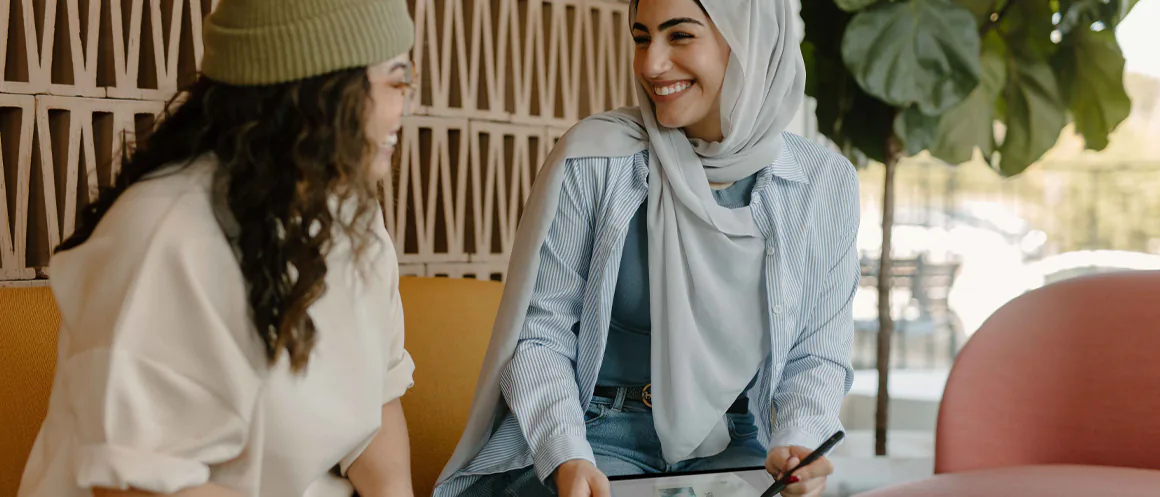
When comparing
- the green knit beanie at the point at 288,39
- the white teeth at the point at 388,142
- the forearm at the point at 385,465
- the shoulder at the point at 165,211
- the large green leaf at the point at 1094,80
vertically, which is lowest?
the forearm at the point at 385,465

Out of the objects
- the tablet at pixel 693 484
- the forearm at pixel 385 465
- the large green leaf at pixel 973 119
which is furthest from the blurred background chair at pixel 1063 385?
the large green leaf at pixel 973 119

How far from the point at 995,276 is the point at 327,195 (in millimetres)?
4708

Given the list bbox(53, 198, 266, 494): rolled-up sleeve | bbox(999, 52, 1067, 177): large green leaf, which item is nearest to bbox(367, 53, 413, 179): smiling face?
bbox(53, 198, 266, 494): rolled-up sleeve

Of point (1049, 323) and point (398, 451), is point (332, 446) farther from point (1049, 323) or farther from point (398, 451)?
point (1049, 323)

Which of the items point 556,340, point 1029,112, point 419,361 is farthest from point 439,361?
point 1029,112

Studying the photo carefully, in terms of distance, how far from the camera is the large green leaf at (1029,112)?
3375 millimetres

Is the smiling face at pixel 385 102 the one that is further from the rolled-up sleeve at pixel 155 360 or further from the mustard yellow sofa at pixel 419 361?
the mustard yellow sofa at pixel 419 361

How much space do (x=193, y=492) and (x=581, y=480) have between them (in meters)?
0.55

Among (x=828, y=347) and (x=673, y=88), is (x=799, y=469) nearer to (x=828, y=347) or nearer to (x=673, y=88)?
(x=828, y=347)

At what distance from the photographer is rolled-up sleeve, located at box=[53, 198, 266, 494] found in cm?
95

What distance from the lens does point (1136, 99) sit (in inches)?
198

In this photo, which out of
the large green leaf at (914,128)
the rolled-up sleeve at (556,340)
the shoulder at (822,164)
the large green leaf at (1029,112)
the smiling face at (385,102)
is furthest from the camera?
the large green leaf at (1029,112)

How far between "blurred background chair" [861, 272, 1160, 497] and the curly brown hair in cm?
131

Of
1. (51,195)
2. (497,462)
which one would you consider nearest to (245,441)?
(497,462)
